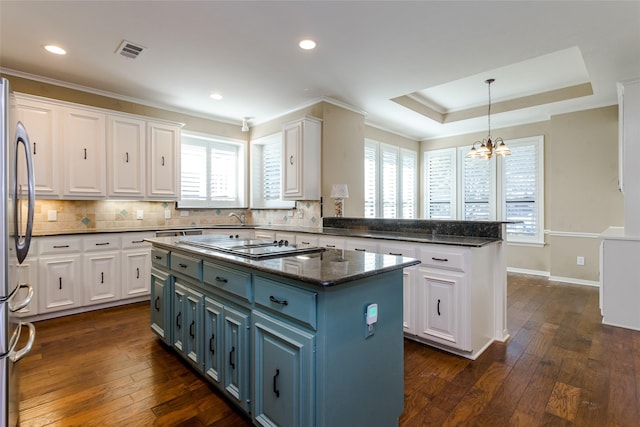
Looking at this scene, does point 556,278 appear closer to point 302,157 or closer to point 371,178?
point 371,178

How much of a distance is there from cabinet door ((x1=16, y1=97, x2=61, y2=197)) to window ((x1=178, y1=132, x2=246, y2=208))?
5.13ft

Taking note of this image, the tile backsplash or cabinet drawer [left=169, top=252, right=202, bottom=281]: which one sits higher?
the tile backsplash

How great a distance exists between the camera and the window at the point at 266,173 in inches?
208

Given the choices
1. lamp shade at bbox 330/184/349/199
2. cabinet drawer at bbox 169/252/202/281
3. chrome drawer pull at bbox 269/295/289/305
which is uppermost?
lamp shade at bbox 330/184/349/199

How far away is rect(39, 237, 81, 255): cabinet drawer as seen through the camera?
3.36 m

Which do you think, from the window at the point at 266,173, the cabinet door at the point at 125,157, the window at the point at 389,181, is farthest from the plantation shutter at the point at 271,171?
the cabinet door at the point at 125,157

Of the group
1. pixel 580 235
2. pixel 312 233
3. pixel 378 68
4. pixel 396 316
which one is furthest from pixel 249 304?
pixel 580 235

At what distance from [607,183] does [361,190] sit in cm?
351

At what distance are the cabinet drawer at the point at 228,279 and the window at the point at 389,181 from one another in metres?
3.97

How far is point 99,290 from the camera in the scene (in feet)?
12.3

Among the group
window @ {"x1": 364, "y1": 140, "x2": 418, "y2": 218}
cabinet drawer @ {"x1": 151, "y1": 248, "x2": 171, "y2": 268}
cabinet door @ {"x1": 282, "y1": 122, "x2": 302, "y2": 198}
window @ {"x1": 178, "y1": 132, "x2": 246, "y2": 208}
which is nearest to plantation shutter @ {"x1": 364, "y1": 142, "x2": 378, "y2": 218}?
window @ {"x1": 364, "y1": 140, "x2": 418, "y2": 218}

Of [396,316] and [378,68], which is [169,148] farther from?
[396,316]

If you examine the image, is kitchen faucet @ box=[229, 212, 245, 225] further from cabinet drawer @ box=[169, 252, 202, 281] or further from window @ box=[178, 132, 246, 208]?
cabinet drawer @ box=[169, 252, 202, 281]

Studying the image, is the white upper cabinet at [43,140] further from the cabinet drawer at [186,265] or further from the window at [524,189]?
the window at [524,189]
